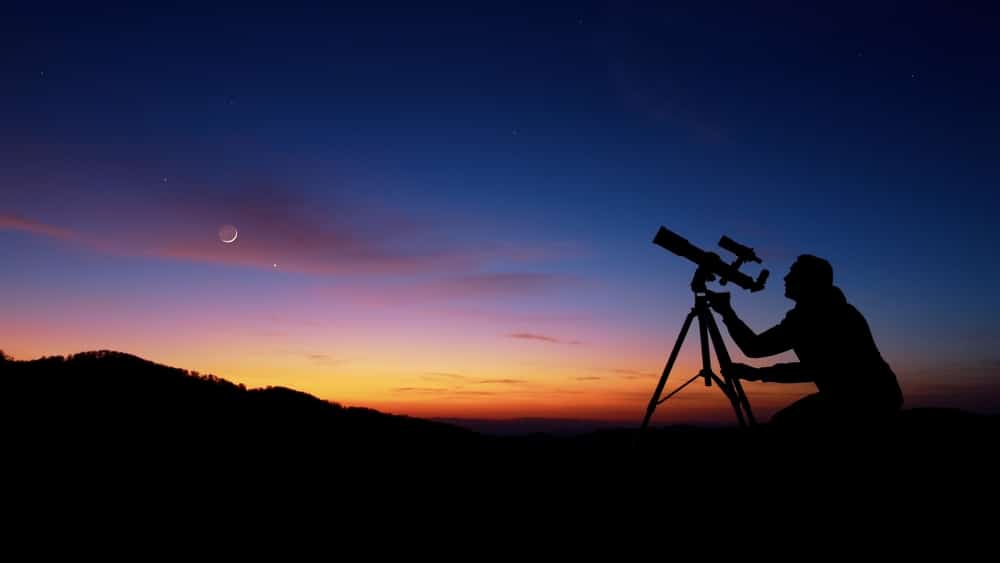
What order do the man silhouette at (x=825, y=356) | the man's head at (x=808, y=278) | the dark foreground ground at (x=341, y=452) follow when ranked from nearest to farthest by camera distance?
the man silhouette at (x=825, y=356) → the dark foreground ground at (x=341, y=452) → the man's head at (x=808, y=278)

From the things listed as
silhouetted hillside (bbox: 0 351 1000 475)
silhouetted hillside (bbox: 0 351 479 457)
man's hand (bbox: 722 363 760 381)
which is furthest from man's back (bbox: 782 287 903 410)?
silhouetted hillside (bbox: 0 351 479 457)

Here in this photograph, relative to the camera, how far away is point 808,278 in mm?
5609

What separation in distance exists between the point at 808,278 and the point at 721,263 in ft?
5.22

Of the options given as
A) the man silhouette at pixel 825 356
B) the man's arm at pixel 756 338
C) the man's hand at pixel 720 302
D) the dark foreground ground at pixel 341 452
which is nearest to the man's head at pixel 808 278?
the man silhouette at pixel 825 356

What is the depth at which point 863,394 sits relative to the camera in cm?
504

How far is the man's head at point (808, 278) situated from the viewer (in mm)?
Result: 5547

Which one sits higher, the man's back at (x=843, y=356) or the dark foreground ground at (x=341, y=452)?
the man's back at (x=843, y=356)

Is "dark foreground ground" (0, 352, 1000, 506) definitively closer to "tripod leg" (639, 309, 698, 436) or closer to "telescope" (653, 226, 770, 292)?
"tripod leg" (639, 309, 698, 436)

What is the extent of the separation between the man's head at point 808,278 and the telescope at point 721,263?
1378 millimetres

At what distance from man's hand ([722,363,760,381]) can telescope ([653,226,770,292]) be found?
1.14 m

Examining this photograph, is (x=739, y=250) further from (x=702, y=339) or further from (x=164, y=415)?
(x=164, y=415)

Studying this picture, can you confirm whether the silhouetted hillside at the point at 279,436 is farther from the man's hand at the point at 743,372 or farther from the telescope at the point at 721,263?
the telescope at the point at 721,263

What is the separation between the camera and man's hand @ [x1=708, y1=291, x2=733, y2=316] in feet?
21.7

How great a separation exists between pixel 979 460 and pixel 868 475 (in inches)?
95.3
